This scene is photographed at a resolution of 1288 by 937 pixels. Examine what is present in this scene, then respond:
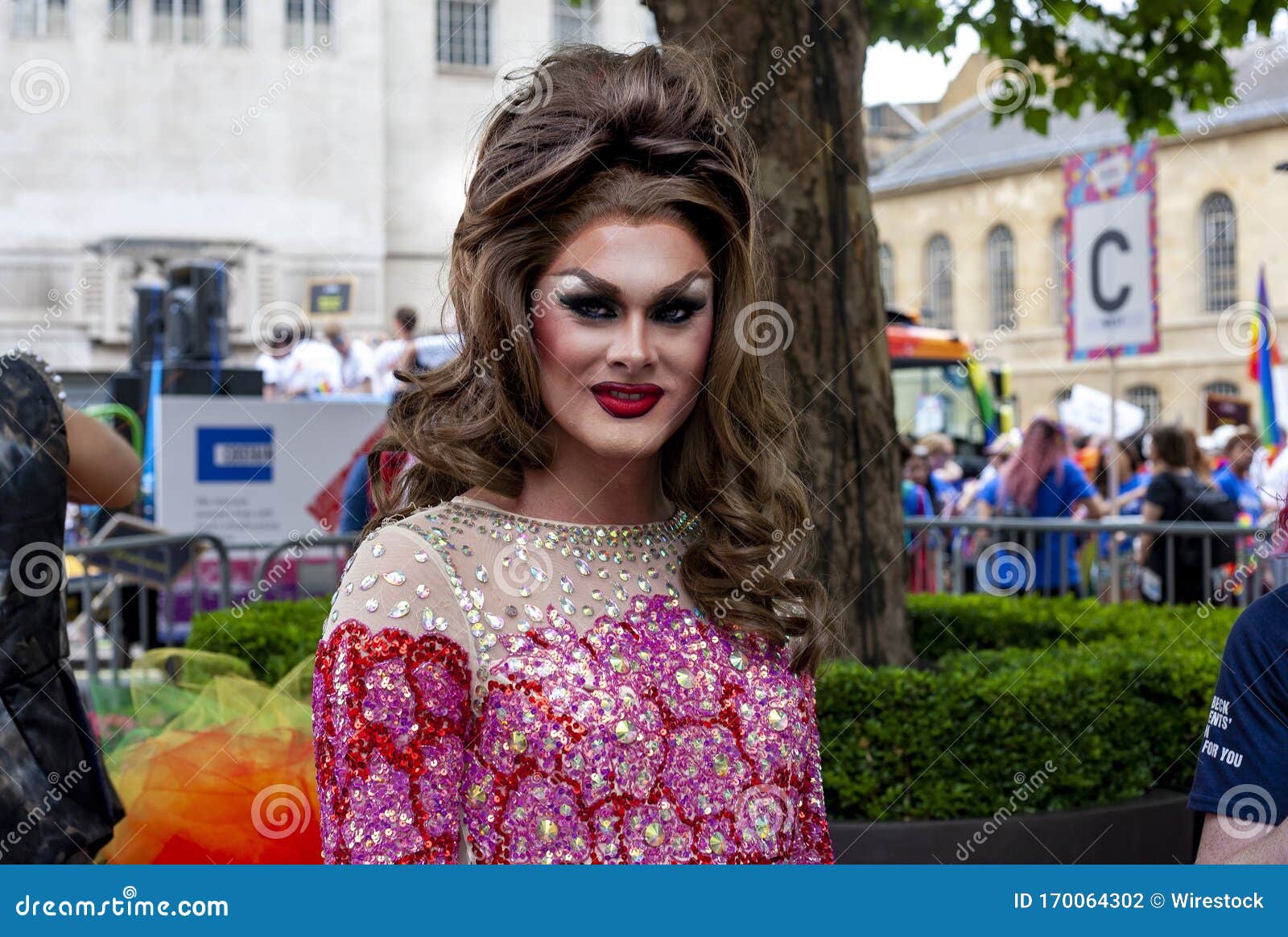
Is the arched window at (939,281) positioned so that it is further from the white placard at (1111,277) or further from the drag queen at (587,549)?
the drag queen at (587,549)

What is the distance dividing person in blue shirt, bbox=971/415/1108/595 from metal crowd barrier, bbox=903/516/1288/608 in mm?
14

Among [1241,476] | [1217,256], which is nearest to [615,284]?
[1241,476]

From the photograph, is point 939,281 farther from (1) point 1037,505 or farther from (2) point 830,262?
(2) point 830,262

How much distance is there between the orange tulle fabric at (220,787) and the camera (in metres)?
3.05

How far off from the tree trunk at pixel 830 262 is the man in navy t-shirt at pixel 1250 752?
8.00ft

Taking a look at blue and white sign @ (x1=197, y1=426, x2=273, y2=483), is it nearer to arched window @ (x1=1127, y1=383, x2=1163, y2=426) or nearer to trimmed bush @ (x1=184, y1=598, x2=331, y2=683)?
trimmed bush @ (x1=184, y1=598, x2=331, y2=683)

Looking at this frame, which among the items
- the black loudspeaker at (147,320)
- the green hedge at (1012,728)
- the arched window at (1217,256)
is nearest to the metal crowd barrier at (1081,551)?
the green hedge at (1012,728)

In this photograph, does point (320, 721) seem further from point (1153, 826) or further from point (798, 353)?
point (1153, 826)

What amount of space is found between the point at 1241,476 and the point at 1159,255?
27.9 metres

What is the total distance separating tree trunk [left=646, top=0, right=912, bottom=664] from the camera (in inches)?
177

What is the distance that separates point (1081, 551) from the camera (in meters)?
8.60

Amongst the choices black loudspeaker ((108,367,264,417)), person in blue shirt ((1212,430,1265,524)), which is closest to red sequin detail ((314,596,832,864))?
person in blue shirt ((1212,430,1265,524))

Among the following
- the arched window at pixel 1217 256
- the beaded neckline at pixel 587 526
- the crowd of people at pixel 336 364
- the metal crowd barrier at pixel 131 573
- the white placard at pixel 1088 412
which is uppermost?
the arched window at pixel 1217 256
